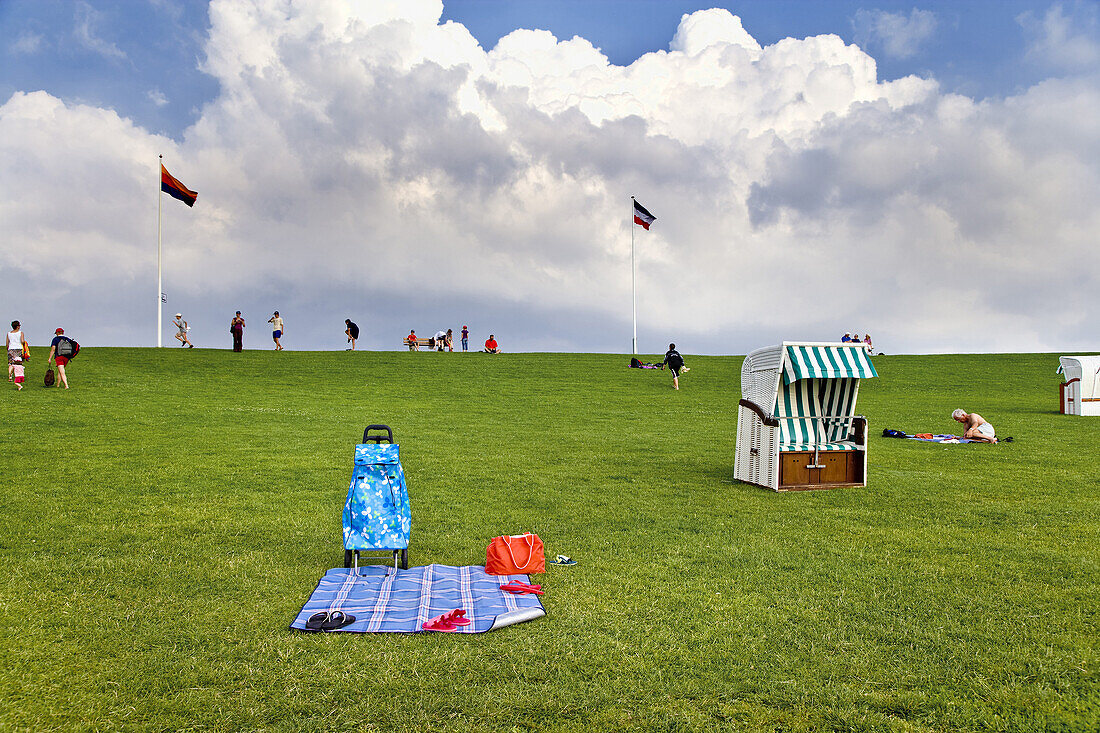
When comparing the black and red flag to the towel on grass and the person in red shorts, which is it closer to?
the person in red shorts

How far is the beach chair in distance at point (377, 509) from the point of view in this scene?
7.07 metres

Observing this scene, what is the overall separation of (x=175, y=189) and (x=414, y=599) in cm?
4637

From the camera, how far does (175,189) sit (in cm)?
4497

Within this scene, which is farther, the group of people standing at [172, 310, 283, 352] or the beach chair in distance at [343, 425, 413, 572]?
the group of people standing at [172, 310, 283, 352]

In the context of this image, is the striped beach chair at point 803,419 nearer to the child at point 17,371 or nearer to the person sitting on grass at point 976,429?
the person sitting on grass at point 976,429

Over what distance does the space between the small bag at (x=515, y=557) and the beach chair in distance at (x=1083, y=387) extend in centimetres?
2622

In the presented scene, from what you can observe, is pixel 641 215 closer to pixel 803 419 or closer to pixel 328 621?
pixel 803 419

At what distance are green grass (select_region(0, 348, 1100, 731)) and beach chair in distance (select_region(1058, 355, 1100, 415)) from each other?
10351mm

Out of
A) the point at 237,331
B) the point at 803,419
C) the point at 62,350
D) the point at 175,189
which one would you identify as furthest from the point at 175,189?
the point at 803,419

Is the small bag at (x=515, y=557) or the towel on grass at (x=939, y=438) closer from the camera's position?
the small bag at (x=515, y=557)

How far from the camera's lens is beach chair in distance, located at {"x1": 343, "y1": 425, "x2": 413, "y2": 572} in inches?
278

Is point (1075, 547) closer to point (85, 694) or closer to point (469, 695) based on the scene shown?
point (469, 695)

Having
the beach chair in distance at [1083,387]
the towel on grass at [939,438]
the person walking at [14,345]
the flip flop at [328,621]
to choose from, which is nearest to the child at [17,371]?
the person walking at [14,345]

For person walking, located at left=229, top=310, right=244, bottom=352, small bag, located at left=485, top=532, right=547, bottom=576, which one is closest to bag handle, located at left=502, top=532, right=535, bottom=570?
small bag, located at left=485, top=532, right=547, bottom=576
